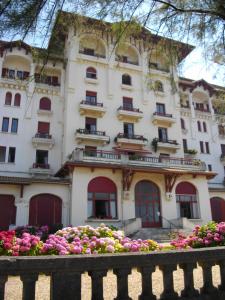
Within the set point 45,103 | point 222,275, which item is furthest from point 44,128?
point 222,275

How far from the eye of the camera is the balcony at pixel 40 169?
26.8 m

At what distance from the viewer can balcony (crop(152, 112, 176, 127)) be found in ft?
101

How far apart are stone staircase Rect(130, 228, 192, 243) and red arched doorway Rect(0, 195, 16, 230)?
9295 millimetres

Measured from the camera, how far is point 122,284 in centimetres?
321

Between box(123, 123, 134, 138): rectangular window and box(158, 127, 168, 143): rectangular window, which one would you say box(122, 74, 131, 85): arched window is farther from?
box(158, 127, 168, 143): rectangular window

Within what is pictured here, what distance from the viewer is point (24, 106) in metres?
29.3

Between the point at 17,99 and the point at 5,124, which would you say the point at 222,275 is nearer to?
the point at 5,124

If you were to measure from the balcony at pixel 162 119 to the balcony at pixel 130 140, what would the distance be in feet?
9.33

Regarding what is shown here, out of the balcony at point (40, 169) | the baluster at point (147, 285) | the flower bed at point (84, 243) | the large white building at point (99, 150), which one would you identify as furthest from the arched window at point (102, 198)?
the baluster at point (147, 285)

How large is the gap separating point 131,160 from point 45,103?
11.6 m

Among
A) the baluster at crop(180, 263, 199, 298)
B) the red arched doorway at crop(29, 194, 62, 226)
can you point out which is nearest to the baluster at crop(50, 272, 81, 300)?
the baluster at crop(180, 263, 199, 298)

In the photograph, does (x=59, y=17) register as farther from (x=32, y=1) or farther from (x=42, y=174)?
(x=42, y=174)

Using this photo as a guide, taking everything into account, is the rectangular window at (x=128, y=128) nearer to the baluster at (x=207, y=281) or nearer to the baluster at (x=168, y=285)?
the baluster at (x=207, y=281)

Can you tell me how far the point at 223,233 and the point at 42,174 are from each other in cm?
2071
